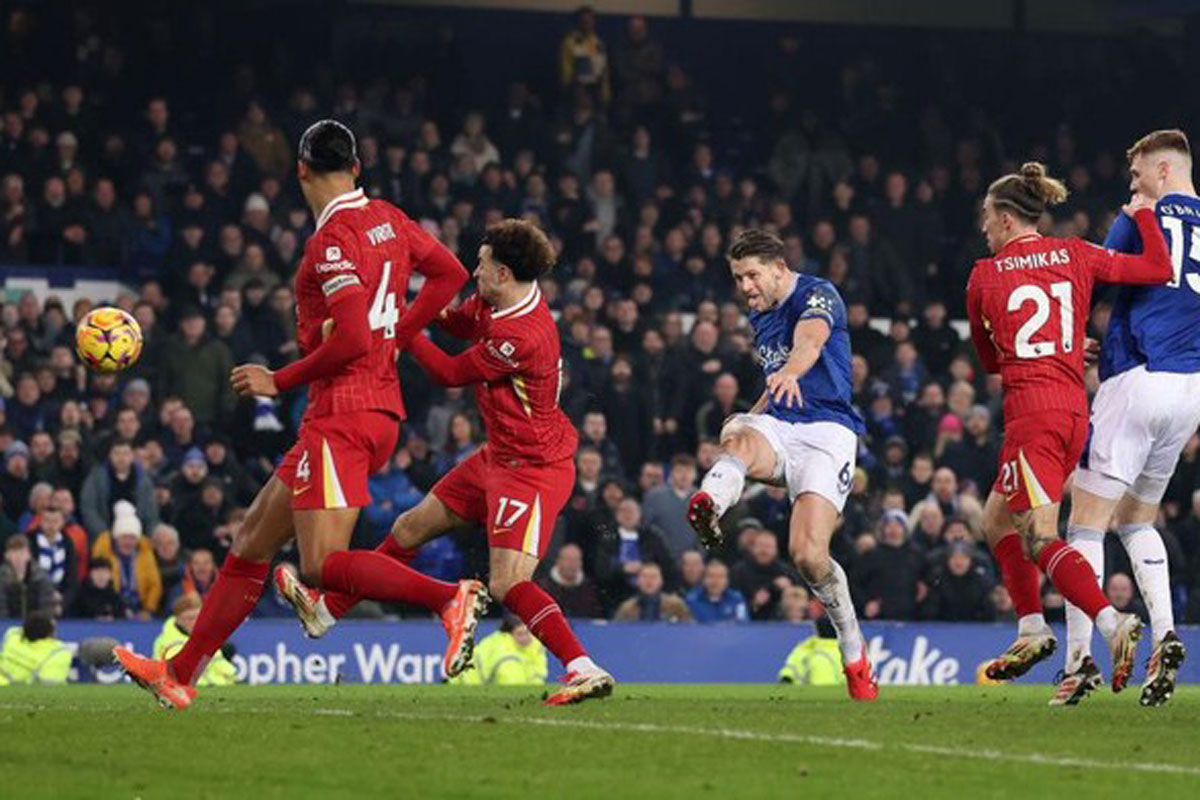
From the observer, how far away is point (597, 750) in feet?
33.1

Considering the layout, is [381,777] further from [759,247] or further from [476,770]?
[759,247]

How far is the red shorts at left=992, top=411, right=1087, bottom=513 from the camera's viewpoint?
12.9 m

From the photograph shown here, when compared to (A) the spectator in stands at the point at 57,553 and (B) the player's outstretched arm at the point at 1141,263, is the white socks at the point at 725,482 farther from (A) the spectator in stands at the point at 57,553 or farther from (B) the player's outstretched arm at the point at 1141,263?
(A) the spectator in stands at the point at 57,553

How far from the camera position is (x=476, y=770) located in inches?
373

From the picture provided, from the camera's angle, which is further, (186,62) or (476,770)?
(186,62)

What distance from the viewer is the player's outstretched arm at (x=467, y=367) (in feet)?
42.1

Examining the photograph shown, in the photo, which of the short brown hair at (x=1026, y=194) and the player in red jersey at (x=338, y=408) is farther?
the short brown hair at (x=1026, y=194)

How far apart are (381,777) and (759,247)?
4.98 metres

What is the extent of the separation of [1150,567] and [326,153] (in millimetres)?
4645

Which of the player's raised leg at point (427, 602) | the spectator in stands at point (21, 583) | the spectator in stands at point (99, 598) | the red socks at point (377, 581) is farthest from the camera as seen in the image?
the spectator in stands at point (99, 598)

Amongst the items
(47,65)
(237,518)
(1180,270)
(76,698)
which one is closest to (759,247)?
(1180,270)

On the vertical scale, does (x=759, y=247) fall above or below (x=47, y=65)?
below

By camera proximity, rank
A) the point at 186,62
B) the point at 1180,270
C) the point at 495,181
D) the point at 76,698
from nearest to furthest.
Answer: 1. the point at 1180,270
2. the point at 76,698
3. the point at 495,181
4. the point at 186,62

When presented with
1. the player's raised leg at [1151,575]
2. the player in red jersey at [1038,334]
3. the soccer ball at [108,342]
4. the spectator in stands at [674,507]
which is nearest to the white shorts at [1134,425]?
the player in red jersey at [1038,334]
